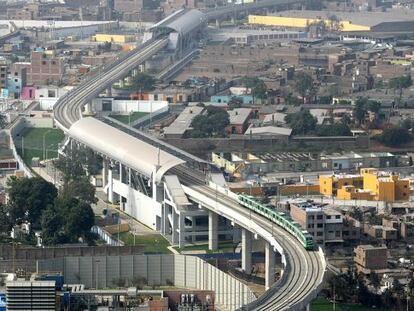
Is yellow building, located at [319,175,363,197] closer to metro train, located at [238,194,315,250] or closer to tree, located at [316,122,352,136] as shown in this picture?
metro train, located at [238,194,315,250]

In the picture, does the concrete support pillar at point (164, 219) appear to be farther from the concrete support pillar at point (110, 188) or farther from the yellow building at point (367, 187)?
the yellow building at point (367, 187)

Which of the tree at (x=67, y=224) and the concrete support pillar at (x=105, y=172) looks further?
the concrete support pillar at (x=105, y=172)

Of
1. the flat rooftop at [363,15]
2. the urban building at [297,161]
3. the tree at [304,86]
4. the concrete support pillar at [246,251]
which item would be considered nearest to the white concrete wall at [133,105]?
the tree at [304,86]

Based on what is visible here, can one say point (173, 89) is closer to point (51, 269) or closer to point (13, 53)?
point (13, 53)

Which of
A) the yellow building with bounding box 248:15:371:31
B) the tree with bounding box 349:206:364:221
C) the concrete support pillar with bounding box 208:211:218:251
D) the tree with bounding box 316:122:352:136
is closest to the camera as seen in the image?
the concrete support pillar with bounding box 208:211:218:251

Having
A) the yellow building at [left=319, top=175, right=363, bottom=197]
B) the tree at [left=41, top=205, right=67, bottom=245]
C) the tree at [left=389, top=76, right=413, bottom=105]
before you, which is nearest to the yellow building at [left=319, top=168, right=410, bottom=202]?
the yellow building at [left=319, top=175, right=363, bottom=197]

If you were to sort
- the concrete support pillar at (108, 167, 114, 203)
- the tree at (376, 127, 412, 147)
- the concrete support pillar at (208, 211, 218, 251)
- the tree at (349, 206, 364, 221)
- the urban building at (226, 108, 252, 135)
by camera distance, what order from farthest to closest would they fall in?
the urban building at (226, 108, 252, 135) → the tree at (376, 127, 412, 147) → the concrete support pillar at (108, 167, 114, 203) → the tree at (349, 206, 364, 221) → the concrete support pillar at (208, 211, 218, 251)

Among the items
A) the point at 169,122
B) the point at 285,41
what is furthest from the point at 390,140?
the point at 285,41
